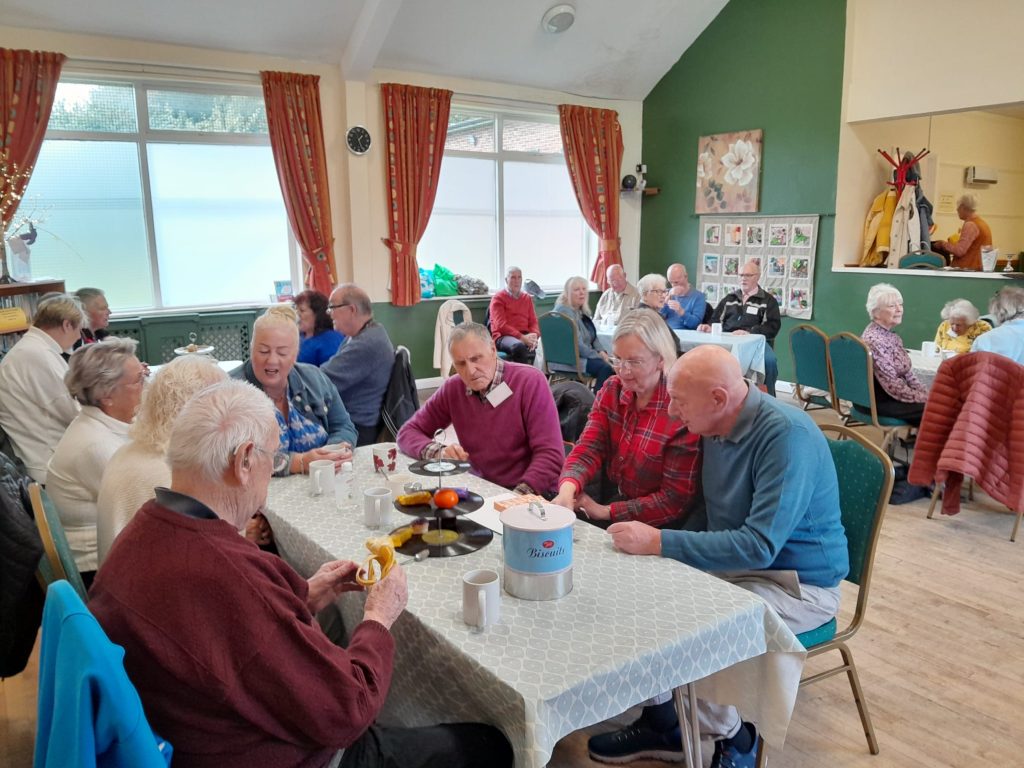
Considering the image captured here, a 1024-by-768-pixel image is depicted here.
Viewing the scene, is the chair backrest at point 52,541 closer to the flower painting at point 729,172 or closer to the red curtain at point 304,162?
the red curtain at point 304,162

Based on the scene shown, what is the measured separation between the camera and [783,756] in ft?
6.81

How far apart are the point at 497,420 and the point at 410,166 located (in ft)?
15.3

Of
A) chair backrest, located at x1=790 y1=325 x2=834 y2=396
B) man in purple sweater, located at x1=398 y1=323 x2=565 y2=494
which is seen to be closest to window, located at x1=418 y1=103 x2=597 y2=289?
chair backrest, located at x1=790 y1=325 x2=834 y2=396

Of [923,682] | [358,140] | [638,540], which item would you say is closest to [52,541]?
[638,540]

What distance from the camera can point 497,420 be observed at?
2551 mm

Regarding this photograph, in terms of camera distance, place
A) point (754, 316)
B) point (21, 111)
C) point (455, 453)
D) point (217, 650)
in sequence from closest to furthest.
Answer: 1. point (217, 650)
2. point (455, 453)
3. point (21, 111)
4. point (754, 316)

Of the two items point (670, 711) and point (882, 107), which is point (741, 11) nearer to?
point (882, 107)

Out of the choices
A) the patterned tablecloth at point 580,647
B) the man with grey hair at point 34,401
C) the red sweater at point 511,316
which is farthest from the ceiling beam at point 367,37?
the patterned tablecloth at point 580,647

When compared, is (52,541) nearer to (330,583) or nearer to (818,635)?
(330,583)

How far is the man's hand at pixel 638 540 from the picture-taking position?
5.67 feet

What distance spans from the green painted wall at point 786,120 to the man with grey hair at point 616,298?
141 cm

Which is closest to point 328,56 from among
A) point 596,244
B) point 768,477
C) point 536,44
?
point 536,44

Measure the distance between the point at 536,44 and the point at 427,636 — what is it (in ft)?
20.9

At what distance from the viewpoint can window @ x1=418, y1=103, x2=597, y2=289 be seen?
724 cm
